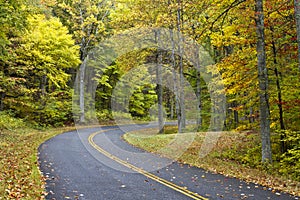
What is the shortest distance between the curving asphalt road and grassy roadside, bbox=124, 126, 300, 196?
79cm

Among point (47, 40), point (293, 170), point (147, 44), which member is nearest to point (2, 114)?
point (47, 40)

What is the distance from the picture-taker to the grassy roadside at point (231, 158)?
32.0 feet

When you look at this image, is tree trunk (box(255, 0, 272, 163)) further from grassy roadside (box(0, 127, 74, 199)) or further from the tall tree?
the tall tree

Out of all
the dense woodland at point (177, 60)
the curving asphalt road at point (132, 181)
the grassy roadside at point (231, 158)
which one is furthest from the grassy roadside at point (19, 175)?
the grassy roadside at point (231, 158)

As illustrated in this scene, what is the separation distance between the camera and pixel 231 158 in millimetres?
14898

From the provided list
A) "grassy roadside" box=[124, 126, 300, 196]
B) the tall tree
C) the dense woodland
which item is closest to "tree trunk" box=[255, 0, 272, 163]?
the dense woodland

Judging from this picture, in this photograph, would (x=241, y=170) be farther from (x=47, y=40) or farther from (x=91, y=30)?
(x=91, y=30)

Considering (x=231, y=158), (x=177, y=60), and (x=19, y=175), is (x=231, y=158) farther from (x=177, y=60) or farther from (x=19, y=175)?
(x=177, y=60)

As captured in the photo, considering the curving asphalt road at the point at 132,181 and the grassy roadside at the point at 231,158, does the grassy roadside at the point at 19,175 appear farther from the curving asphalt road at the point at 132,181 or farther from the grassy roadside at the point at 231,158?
the grassy roadside at the point at 231,158

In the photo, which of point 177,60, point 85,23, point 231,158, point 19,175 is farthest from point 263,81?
point 85,23

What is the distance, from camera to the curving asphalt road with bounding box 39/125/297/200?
7.48m

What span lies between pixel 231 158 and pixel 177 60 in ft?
36.6

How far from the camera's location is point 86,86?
39781 millimetres

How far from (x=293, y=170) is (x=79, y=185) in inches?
325
